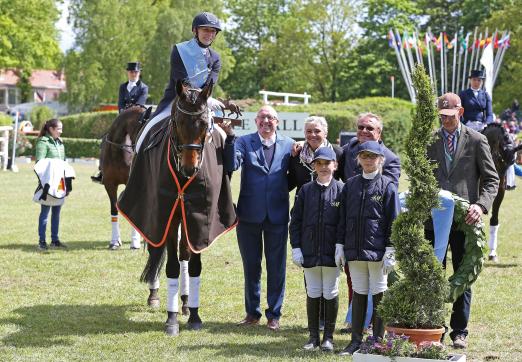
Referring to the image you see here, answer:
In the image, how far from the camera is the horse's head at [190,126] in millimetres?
7648

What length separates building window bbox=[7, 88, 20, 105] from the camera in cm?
10860

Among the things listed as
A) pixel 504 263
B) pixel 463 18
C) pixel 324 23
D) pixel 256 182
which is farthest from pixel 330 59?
pixel 256 182

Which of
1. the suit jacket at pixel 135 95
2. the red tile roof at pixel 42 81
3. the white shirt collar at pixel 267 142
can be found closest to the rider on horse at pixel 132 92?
the suit jacket at pixel 135 95

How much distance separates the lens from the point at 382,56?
6431 cm

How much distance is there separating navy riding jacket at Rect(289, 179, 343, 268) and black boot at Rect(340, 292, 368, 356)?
404 millimetres

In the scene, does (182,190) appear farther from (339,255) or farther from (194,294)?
(339,255)

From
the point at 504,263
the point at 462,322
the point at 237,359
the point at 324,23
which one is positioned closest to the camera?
the point at 237,359

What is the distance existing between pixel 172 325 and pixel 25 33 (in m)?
44.1

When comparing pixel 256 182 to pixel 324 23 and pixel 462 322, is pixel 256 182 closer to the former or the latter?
pixel 462 322

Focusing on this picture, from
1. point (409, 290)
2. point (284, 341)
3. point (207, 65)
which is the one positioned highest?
point (207, 65)

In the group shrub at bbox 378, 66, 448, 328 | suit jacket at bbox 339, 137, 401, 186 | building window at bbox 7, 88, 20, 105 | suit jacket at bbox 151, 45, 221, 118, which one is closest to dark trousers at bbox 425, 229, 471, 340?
suit jacket at bbox 339, 137, 401, 186

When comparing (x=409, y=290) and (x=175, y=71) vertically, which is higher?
(x=175, y=71)

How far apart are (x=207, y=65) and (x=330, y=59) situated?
58.2 metres

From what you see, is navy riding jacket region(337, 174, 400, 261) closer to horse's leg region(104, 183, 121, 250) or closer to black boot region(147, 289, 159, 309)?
black boot region(147, 289, 159, 309)
